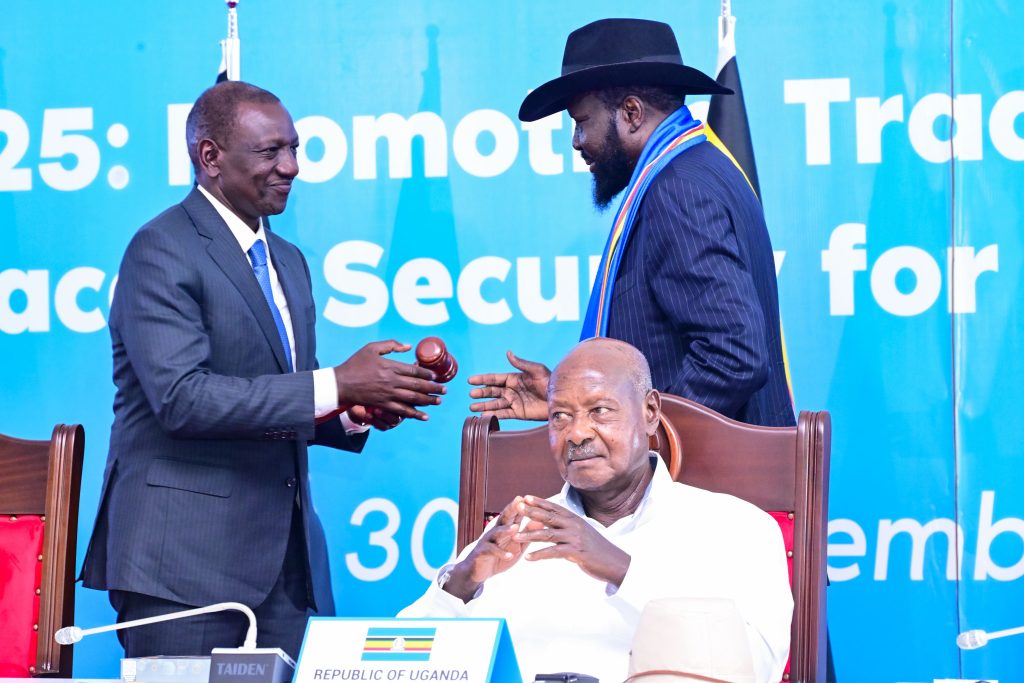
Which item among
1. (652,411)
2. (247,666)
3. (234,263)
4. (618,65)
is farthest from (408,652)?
(618,65)

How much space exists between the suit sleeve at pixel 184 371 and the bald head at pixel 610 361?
557 millimetres

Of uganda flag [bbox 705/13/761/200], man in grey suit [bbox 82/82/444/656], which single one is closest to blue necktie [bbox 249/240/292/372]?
man in grey suit [bbox 82/82/444/656]

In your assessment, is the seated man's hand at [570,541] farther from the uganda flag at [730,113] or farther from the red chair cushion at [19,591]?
the uganda flag at [730,113]

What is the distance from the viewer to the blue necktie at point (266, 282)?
2740 millimetres

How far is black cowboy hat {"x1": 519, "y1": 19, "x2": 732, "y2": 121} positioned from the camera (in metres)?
2.87

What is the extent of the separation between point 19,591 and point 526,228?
170 centimetres

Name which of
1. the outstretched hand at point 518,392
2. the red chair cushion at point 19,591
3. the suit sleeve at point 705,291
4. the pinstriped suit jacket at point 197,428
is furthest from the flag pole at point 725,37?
the red chair cushion at point 19,591

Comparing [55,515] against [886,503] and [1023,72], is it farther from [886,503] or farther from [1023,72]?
[1023,72]

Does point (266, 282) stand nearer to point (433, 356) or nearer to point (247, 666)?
point (433, 356)

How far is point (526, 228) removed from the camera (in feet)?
12.0

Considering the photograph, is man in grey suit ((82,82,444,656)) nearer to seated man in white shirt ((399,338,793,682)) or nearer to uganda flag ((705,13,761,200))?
seated man in white shirt ((399,338,793,682))

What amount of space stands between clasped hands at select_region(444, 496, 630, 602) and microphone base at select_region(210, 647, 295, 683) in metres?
0.47

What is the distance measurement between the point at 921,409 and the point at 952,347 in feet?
0.59

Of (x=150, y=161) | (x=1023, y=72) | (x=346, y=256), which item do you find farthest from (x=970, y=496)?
(x=150, y=161)
